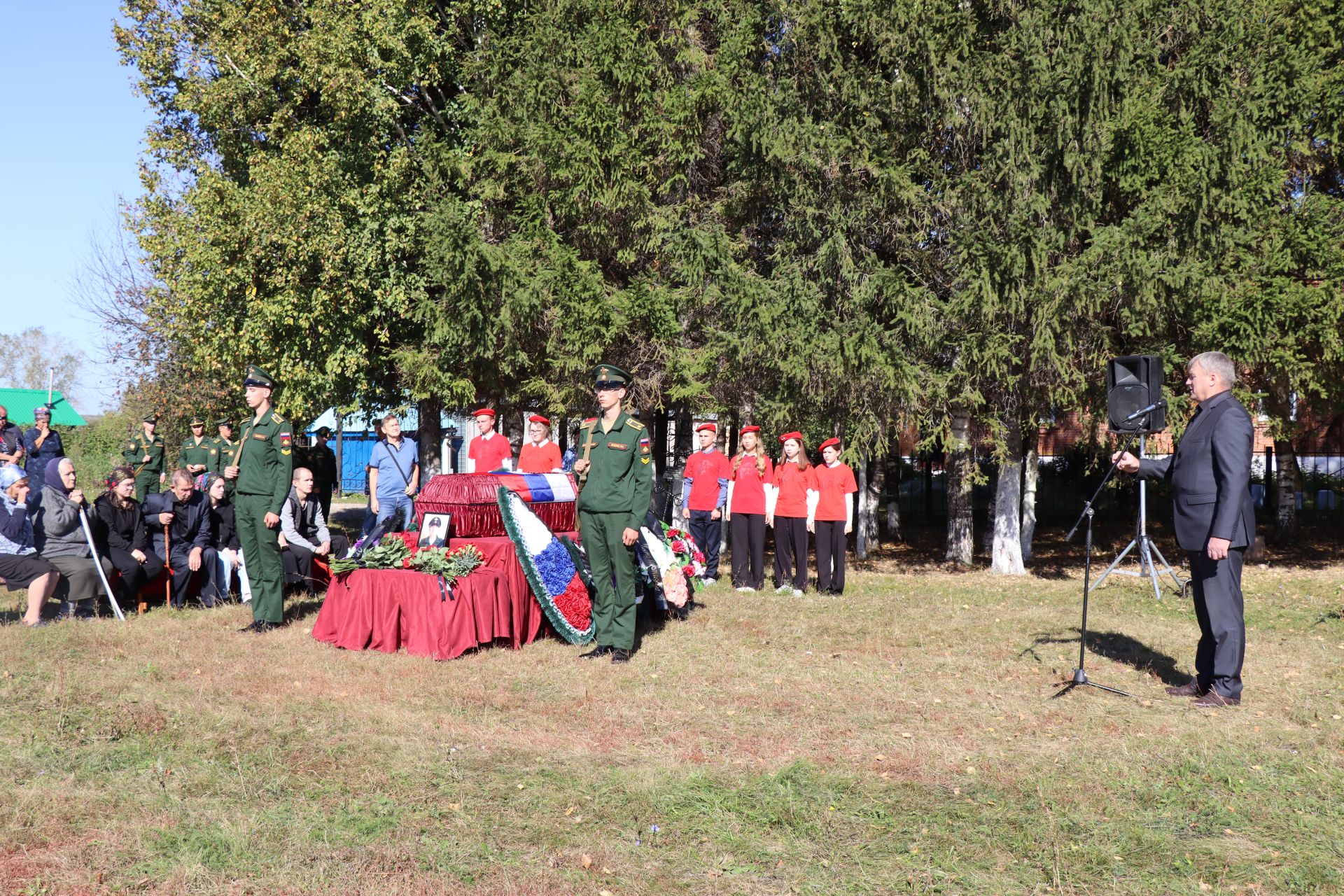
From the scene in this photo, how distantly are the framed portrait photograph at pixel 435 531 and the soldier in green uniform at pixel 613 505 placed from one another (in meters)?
1.29

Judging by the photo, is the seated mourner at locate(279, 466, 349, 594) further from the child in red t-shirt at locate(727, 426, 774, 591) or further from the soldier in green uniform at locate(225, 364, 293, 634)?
the child in red t-shirt at locate(727, 426, 774, 591)

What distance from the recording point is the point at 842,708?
22.9ft

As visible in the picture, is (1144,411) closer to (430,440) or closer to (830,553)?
(830,553)

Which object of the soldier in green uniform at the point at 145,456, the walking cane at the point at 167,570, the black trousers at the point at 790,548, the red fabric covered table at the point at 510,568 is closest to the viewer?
the red fabric covered table at the point at 510,568

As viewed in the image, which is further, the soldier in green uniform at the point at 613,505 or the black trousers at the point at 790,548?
the black trousers at the point at 790,548

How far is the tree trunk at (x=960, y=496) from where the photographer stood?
1557 centimetres

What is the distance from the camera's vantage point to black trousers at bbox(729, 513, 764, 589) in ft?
40.7

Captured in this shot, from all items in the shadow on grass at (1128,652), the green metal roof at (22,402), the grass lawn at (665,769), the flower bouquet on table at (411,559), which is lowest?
the grass lawn at (665,769)

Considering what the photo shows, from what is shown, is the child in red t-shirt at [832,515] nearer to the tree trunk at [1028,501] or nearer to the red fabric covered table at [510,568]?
the red fabric covered table at [510,568]

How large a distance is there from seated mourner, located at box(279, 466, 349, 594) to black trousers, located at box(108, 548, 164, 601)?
4.01ft

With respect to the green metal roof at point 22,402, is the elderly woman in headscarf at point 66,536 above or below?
below

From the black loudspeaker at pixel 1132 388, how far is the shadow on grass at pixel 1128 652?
183 centimetres

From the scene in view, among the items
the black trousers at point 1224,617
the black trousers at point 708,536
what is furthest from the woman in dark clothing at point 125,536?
the black trousers at point 1224,617

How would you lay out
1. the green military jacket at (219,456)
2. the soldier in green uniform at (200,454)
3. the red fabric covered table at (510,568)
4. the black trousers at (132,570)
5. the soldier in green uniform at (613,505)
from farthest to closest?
the soldier in green uniform at (200,454), the green military jacket at (219,456), the black trousers at (132,570), the red fabric covered table at (510,568), the soldier in green uniform at (613,505)
